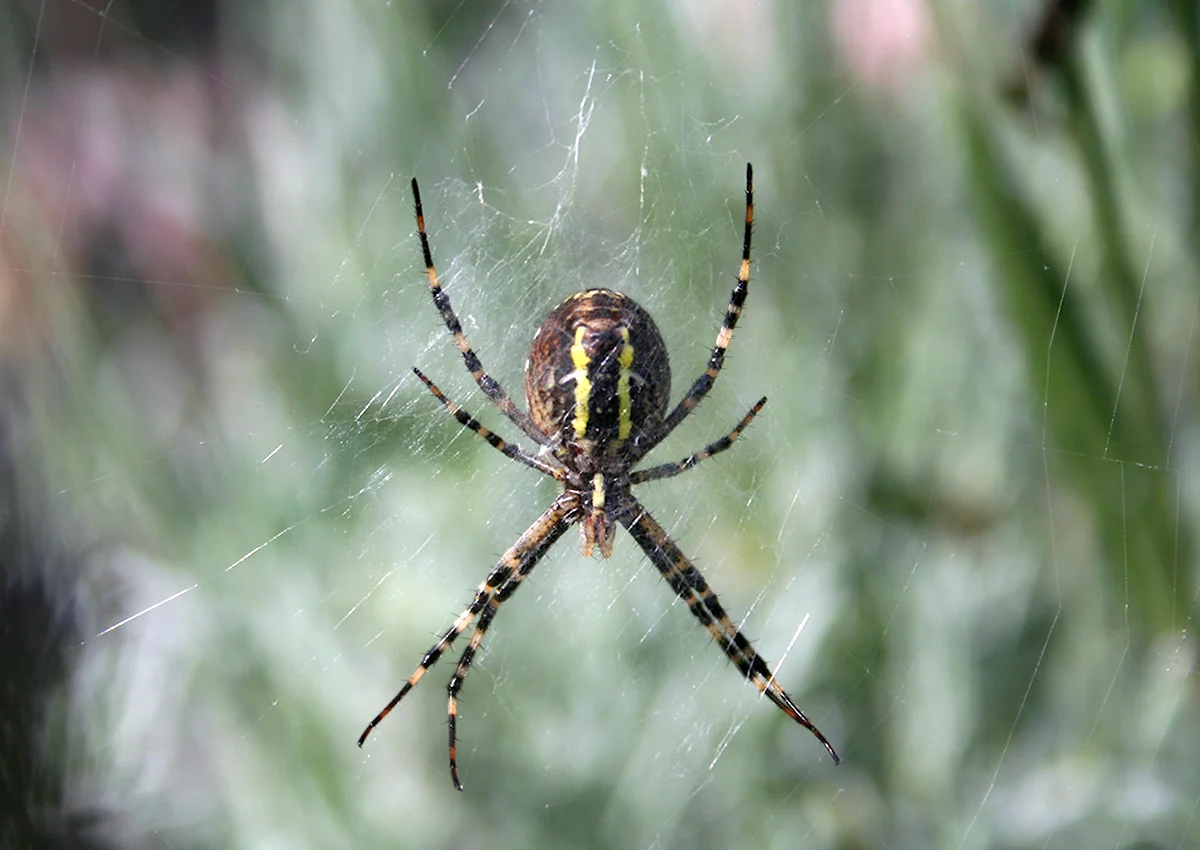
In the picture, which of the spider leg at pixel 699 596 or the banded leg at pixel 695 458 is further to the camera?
the spider leg at pixel 699 596

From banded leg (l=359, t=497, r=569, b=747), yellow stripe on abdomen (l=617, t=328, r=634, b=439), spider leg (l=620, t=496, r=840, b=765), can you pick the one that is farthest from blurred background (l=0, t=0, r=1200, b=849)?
yellow stripe on abdomen (l=617, t=328, r=634, b=439)

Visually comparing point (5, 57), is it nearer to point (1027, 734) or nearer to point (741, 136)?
point (741, 136)

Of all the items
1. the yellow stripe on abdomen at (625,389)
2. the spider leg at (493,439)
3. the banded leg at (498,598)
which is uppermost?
the yellow stripe on abdomen at (625,389)

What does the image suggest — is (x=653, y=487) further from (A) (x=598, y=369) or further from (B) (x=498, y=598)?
(A) (x=598, y=369)

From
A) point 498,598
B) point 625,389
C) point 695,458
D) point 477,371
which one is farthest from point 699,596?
point 477,371

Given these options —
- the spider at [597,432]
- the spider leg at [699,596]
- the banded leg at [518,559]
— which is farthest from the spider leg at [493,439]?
the spider leg at [699,596]

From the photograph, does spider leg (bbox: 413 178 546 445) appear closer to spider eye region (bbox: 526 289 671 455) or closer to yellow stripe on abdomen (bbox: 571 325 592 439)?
spider eye region (bbox: 526 289 671 455)

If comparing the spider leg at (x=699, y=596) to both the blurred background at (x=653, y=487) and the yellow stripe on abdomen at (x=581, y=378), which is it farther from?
the yellow stripe on abdomen at (x=581, y=378)
